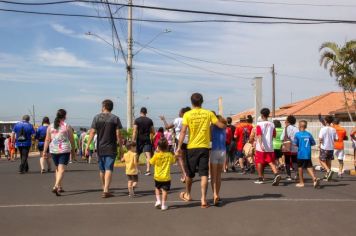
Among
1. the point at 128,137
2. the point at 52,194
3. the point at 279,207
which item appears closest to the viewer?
the point at 279,207

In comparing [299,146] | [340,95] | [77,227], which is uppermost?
[340,95]

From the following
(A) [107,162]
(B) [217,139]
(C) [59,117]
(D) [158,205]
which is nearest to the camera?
(D) [158,205]

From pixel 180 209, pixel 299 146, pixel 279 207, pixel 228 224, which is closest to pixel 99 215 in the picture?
pixel 180 209

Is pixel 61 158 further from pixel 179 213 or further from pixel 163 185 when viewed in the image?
pixel 179 213

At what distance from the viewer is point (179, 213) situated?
7953 mm

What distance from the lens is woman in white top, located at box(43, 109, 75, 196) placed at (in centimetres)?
1002

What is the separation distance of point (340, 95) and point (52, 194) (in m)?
38.1

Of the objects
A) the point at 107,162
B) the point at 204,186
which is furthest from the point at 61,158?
the point at 204,186

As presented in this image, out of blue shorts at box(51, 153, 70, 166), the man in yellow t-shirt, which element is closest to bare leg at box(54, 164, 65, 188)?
blue shorts at box(51, 153, 70, 166)

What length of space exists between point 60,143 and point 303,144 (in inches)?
217

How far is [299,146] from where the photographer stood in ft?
37.7

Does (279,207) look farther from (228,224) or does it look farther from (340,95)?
(340,95)

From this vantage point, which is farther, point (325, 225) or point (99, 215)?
point (99, 215)

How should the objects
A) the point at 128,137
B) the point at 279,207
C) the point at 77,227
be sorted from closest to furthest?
1. the point at 77,227
2. the point at 279,207
3. the point at 128,137
